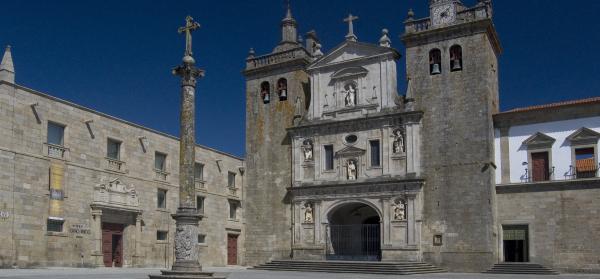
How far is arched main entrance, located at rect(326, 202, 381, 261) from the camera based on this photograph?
32156 millimetres

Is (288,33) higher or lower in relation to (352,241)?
higher

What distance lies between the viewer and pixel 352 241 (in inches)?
1296

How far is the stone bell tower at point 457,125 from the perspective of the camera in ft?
95.8

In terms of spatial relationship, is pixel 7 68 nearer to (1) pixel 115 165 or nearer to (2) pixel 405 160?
(1) pixel 115 165

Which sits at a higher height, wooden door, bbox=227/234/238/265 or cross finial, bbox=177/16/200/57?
cross finial, bbox=177/16/200/57

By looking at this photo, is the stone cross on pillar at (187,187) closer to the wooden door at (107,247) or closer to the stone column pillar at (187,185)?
the stone column pillar at (187,185)

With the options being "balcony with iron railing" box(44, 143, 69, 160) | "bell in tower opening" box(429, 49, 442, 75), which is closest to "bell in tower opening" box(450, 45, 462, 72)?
"bell in tower opening" box(429, 49, 442, 75)

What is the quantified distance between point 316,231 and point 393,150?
5513mm

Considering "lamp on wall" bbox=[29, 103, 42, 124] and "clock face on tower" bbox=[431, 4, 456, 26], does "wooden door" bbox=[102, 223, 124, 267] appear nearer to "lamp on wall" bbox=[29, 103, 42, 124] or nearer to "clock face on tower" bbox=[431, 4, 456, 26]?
"lamp on wall" bbox=[29, 103, 42, 124]

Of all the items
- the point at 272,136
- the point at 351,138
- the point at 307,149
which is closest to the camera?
the point at 351,138

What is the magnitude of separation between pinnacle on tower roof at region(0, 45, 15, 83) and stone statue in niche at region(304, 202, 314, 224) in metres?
14.7

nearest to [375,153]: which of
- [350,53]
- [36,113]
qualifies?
[350,53]

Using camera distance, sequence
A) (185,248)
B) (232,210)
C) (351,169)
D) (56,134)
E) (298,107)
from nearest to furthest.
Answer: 1. (185,248)
2. (56,134)
3. (351,169)
4. (298,107)
5. (232,210)

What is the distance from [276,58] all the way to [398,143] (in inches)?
353
